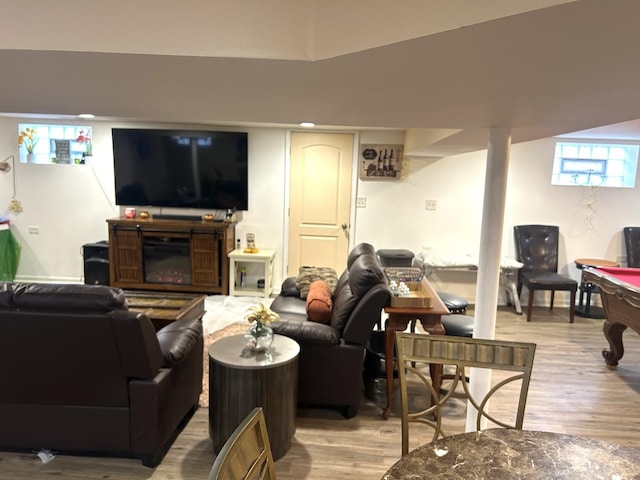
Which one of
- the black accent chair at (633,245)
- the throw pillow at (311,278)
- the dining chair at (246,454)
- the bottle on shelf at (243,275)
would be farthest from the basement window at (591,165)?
the dining chair at (246,454)

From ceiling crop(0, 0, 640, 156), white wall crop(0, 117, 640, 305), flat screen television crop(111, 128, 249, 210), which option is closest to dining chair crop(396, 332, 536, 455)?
ceiling crop(0, 0, 640, 156)

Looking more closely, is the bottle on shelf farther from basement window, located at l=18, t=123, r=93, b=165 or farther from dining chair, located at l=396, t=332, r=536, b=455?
dining chair, located at l=396, t=332, r=536, b=455

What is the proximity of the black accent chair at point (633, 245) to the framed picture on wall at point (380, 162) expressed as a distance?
2900 millimetres

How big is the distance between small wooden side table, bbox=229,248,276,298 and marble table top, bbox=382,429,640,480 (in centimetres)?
414

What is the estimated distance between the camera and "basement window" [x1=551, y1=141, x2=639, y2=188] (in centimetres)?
554

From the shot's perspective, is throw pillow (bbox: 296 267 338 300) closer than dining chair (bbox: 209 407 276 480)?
No

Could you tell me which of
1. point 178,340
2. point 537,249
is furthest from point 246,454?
point 537,249

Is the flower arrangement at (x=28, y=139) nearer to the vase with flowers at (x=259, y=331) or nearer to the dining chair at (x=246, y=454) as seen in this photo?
the vase with flowers at (x=259, y=331)

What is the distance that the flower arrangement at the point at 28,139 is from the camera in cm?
570

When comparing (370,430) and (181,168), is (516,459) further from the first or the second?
(181,168)

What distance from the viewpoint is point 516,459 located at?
1.33 m

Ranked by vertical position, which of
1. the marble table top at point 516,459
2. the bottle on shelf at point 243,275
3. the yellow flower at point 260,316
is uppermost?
the yellow flower at point 260,316

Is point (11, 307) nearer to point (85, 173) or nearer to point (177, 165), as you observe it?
point (177, 165)

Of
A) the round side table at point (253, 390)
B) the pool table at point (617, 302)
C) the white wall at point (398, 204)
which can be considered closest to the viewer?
the round side table at point (253, 390)
